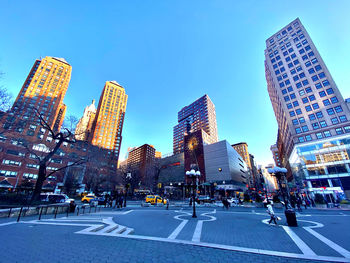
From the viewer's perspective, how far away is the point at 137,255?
4.72 meters

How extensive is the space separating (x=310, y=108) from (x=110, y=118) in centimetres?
10851

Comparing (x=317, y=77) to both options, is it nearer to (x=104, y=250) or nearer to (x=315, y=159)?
(x=315, y=159)

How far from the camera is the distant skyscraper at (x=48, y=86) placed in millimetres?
81312

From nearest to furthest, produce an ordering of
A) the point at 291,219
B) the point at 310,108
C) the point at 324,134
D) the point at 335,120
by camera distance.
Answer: the point at 291,219 → the point at 335,120 → the point at 324,134 → the point at 310,108

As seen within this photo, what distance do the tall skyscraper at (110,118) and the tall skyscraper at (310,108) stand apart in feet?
317

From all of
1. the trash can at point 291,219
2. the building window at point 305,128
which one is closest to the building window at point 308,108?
the building window at point 305,128

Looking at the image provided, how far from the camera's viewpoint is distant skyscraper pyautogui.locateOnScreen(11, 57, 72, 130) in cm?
8131

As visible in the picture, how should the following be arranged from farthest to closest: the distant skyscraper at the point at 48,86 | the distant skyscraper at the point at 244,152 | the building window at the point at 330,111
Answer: the distant skyscraper at the point at 244,152, the distant skyscraper at the point at 48,86, the building window at the point at 330,111

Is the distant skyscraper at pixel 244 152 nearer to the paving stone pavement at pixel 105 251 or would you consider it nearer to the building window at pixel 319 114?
the building window at pixel 319 114

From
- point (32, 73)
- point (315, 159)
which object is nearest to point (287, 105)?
point (315, 159)

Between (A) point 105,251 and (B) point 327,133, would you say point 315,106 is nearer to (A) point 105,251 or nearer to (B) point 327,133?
(B) point 327,133

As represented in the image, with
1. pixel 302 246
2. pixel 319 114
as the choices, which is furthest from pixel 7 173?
pixel 319 114

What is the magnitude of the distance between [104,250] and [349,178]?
55.7 m

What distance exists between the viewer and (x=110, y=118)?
4318 inches
